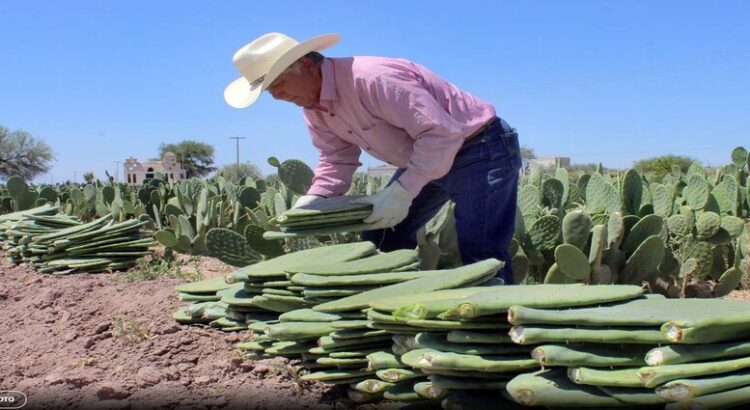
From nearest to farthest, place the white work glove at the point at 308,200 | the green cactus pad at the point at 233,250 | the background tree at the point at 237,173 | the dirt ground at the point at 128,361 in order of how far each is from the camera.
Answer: the dirt ground at the point at 128,361, the white work glove at the point at 308,200, the green cactus pad at the point at 233,250, the background tree at the point at 237,173

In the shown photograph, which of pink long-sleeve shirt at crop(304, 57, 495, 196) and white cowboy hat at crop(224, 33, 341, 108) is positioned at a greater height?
white cowboy hat at crop(224, 33, 341, 108)

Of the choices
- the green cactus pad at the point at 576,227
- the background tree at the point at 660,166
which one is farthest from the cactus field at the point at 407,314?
the background tree at the point at 660,166

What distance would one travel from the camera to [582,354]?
1.83 metres

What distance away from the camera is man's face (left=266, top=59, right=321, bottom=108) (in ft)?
10.7

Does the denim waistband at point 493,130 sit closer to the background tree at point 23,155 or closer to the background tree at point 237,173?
the background tree at point 237,173

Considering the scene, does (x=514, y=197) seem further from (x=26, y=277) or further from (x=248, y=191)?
(x=26, y=277)

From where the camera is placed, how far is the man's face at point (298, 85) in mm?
3248

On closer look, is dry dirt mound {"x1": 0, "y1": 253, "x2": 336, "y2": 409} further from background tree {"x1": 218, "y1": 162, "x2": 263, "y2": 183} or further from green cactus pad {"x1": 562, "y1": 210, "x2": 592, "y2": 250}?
background tree {"x1": 218, "y1": 162, "x2": 263, "y2": 183}

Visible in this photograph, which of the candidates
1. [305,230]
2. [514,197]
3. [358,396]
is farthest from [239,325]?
[514,197]

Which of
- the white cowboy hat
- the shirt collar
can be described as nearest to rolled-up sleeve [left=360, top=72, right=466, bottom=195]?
the shirt collar

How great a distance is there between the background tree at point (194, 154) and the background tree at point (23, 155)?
1353 centimetres

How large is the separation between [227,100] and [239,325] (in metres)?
1.06

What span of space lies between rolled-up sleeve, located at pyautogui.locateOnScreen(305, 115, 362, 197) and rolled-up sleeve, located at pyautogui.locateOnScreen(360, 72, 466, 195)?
737mm

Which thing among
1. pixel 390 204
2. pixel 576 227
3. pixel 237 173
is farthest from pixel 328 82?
pixel 237 173
